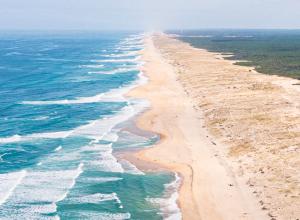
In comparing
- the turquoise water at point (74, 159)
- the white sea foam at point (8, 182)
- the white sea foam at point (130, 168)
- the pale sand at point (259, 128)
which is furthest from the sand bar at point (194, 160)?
the white sea foam at point (8, 182)

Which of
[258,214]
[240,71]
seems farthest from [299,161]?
[240,71]

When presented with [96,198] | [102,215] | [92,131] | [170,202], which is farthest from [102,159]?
[102,215]

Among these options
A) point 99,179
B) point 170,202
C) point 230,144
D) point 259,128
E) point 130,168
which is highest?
point 259,128

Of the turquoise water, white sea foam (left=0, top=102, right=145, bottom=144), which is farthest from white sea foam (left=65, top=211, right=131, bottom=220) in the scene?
white sea foam (left=0, top=102, right=145, bottom=144)

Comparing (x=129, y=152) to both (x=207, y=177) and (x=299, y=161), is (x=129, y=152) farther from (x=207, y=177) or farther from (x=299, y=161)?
(x=299, y=161)

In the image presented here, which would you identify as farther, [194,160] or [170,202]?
[194,160]

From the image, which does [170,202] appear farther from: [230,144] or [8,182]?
[230,144]

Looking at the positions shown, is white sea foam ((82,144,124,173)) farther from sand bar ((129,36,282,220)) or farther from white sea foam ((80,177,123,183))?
sand bar ((129,36,282,220))

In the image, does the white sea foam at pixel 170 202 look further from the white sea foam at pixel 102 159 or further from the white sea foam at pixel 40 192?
the white sea foam at pixel 40 192

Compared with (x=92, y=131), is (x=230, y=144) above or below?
above
